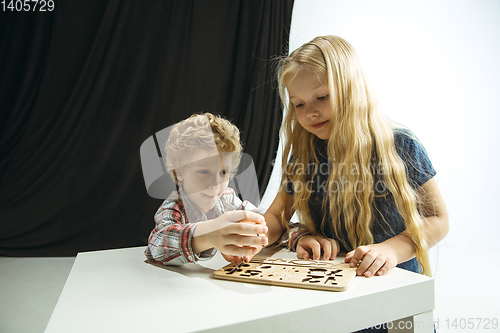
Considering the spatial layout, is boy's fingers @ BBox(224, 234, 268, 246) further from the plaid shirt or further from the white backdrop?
the white backdrop

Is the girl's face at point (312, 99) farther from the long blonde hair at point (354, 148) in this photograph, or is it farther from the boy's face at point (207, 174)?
the boy's face at point (207, 174)

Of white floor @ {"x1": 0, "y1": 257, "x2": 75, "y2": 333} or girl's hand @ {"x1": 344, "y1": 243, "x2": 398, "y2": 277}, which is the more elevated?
girl's hand @ {"x1": 344, "y1": 243, "x2": 398, "y2": 277}

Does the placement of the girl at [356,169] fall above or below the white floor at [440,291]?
above

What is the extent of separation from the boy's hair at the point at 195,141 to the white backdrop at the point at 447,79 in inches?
83.2

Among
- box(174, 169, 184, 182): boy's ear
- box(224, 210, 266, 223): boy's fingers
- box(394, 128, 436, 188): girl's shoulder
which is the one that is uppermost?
box(394, 128, 436, 188): girl's shoulder

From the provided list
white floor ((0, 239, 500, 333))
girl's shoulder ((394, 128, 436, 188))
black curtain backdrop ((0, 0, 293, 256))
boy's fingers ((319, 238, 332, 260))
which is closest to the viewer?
boy's fingers ((319, 238, 332, 260))

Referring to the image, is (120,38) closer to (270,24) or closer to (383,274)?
(270,24)

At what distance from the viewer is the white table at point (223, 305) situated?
0.43 meters

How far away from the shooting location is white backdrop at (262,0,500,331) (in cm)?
267

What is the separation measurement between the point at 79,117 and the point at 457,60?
2.99m

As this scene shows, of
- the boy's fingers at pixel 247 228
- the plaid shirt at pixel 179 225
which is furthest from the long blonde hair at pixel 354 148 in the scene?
the boy's fingers at pixel 247 228

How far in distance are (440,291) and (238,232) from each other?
1753 millimetres

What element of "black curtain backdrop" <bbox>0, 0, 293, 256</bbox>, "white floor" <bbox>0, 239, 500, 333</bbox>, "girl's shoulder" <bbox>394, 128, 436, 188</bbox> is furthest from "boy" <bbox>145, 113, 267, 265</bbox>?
"black curtain backdrop" <bbox>0, 0, 293, 256</bbox>

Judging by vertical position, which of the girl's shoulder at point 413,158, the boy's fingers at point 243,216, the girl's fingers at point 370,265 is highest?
the girl's shoulder at point 413,158
